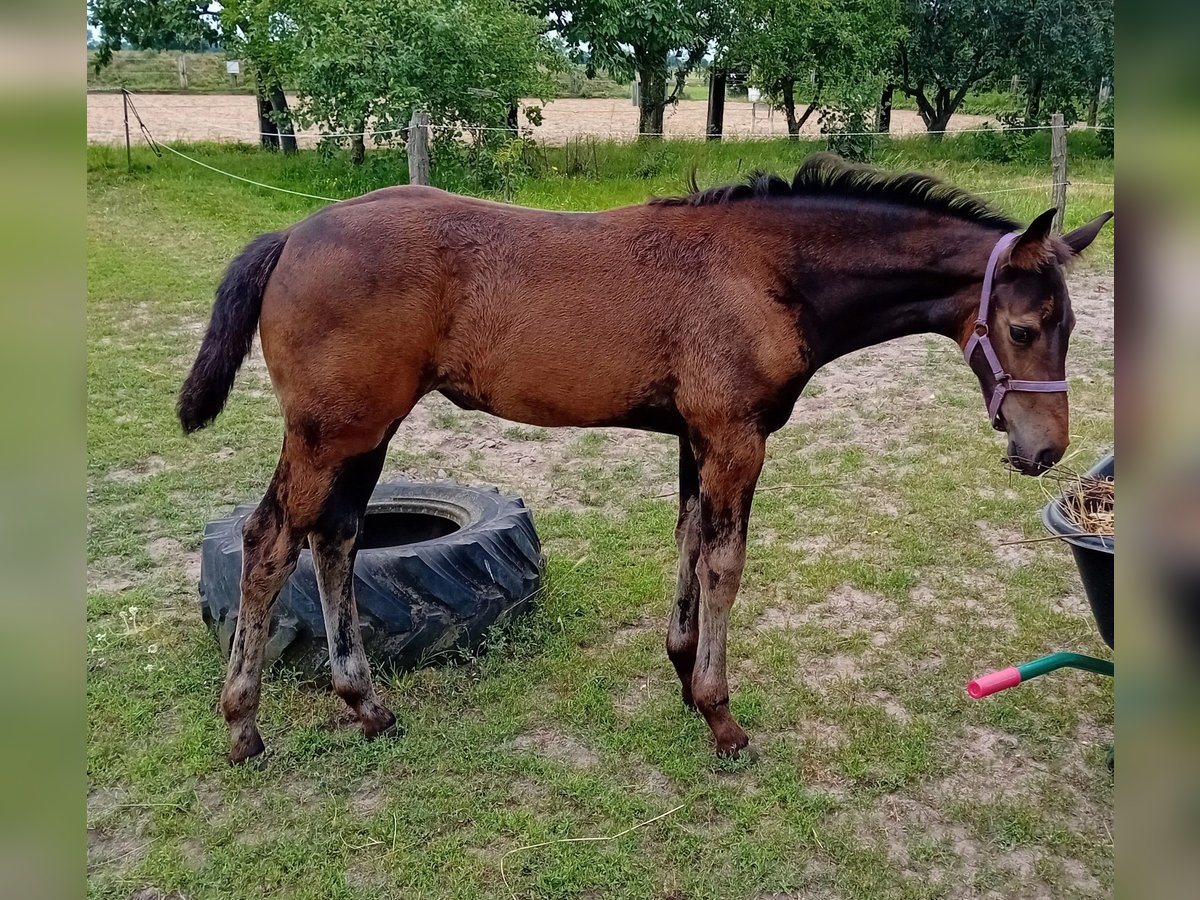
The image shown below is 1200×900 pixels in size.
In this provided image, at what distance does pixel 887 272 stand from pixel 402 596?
2.10 metres

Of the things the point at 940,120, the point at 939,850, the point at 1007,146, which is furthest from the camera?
the point at 940,120

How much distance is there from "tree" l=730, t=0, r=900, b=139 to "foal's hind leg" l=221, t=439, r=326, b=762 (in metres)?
16.8

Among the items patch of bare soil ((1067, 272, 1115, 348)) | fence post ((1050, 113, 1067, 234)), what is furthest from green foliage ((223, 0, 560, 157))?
patch of bare soil ((1067, 272, 1115, 348))

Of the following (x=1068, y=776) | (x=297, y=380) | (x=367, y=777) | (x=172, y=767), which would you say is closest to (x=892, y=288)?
(x=1068, y=776)

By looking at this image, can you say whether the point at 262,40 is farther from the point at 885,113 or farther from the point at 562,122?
the point at 885,113

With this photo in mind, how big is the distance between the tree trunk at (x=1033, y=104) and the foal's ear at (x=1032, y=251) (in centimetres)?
1902

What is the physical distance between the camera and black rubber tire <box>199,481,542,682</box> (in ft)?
11.7

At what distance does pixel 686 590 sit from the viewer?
3576 mm

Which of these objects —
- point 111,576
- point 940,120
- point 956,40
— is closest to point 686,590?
point 111,576

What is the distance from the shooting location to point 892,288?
3.08 metres

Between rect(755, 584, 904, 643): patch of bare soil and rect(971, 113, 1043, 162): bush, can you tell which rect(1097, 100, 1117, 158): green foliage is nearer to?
rect(971, 113, 1043, 162): bush

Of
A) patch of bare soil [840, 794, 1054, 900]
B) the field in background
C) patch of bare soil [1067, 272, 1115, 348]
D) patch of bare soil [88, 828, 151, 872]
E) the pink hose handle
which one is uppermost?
the field in background

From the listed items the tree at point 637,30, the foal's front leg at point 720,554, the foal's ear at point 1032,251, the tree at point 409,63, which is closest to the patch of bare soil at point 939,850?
the foal's front leg at point 720,554
